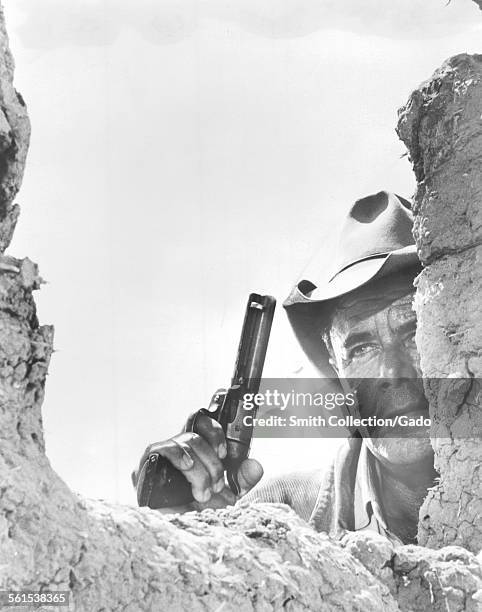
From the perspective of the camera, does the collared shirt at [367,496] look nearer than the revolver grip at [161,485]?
No

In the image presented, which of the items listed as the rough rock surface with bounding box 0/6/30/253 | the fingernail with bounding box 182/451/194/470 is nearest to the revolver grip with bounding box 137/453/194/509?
the fingernail with bounding box 182/451/194/470

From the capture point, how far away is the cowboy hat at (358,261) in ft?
17.7

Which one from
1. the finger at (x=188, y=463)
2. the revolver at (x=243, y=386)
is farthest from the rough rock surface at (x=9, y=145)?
the revolver at (x=243, y=386)

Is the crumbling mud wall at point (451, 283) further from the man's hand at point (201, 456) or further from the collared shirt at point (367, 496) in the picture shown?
the collared shirt at point (367, 496)

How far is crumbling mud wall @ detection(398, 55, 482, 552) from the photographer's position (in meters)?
3.17

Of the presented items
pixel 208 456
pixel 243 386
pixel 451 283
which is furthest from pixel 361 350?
pixel 451 283

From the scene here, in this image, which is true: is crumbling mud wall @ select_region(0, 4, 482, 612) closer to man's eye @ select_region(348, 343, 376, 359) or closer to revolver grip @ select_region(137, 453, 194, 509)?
revolver grip @ select_region(137, 453, 194, 509)

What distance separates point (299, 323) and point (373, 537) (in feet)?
10.6

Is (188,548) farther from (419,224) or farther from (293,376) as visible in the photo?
(293,376)

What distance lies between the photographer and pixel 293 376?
6008 millimetres

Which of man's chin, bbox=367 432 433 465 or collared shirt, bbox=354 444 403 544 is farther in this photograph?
collared shirt, bbox=354 444 403 544

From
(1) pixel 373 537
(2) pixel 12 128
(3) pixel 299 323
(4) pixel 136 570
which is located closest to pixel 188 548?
(4) pixel 136 570

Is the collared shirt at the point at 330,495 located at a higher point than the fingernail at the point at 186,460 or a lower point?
lower

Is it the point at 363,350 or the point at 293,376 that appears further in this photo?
the point at 293,376
